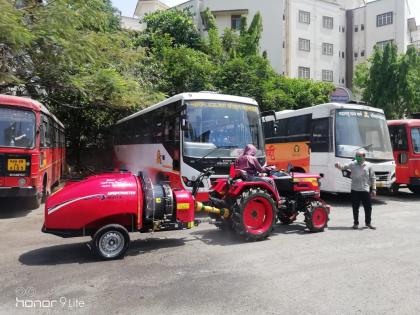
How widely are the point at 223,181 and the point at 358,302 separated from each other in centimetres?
401

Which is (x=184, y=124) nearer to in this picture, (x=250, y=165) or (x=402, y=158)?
(x=250, y=165)

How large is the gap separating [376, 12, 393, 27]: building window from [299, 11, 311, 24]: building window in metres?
8.45

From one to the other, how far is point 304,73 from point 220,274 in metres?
38.6

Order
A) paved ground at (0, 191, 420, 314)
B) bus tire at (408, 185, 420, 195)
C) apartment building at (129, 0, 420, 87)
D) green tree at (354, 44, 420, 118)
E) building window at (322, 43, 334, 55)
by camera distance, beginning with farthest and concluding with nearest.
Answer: building window at (322, 43, 334, 55)
apartment building at (129, 0, 420, 87)
green tree at (354, 44, 420, 118)
bus tire at (408, 185, 420, 195)
paved ground at (0, 191, 420, 314)

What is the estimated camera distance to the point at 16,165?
33.4 ft

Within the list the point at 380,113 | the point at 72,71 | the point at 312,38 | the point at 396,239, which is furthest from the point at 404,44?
the point at 396,239

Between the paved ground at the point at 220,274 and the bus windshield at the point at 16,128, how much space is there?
8.23ft

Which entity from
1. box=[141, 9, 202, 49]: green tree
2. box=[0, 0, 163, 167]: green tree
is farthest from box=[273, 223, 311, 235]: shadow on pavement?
box=[141, 9, 202, 49]: green tree

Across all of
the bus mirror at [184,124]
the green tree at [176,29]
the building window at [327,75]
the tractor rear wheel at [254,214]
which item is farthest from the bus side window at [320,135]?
the building window at [327,75]

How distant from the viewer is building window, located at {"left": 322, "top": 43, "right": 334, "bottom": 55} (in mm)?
43319

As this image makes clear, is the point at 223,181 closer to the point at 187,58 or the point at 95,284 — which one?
the point at 95,284

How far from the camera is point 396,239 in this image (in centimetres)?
782

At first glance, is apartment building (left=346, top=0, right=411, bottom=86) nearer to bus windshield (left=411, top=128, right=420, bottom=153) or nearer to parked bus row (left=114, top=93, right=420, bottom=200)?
bus windshield (left=411, top=128, right=420, bottom=153)

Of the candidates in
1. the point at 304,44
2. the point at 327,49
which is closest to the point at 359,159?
the point at 304,44
